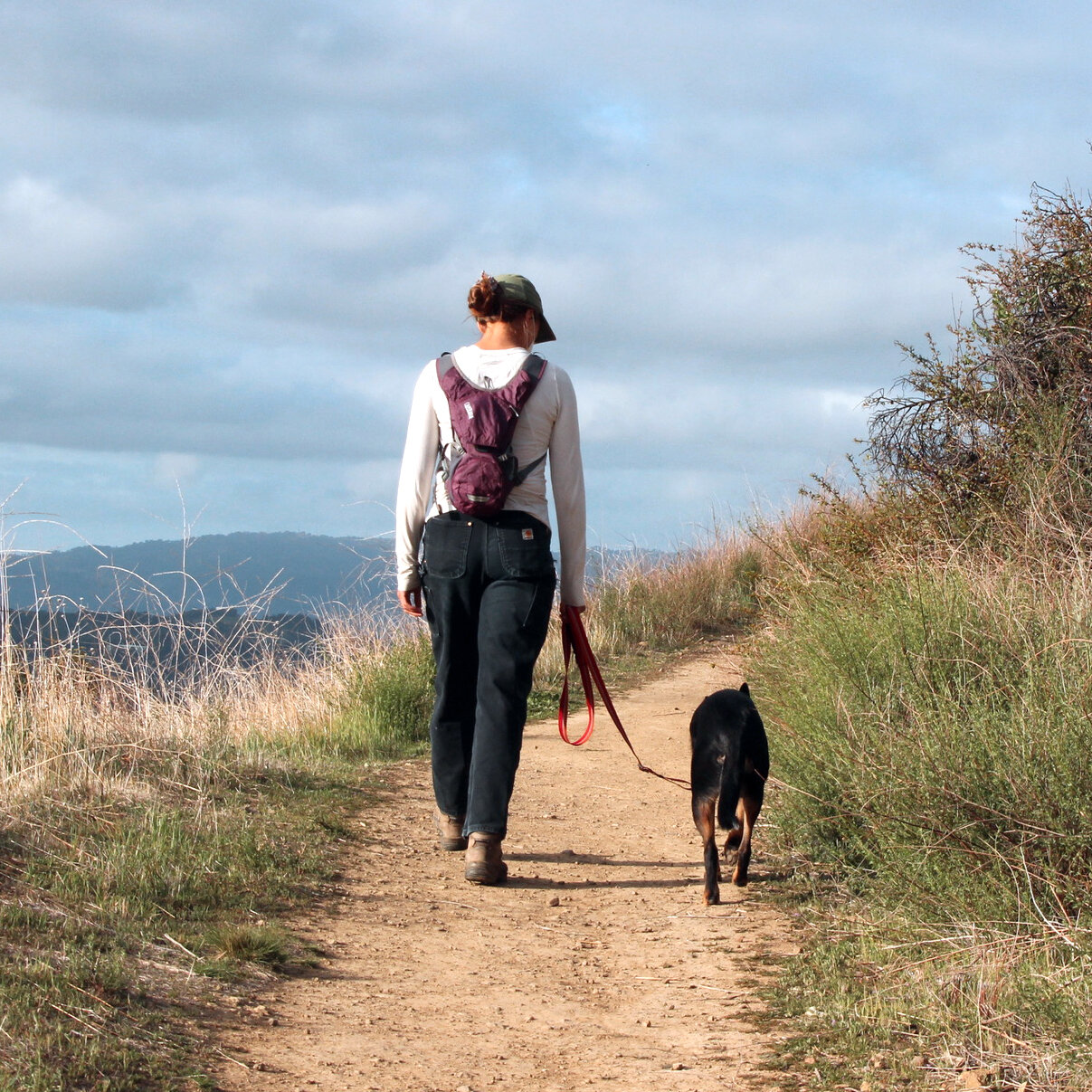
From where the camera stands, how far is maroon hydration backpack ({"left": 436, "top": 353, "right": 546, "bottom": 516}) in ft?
14.5

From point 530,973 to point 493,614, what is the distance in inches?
53.3

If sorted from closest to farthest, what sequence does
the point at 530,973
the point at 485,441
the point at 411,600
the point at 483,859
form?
the point at 530,973, the point at 485,441, the point at 483,859, the point at 411,600

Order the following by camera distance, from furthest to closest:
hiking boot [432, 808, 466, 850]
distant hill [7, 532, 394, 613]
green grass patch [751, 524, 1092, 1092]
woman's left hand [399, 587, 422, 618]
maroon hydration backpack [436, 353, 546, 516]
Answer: distant hill [7, 532, 394, 613] → hiking boot [432, 808, 466, 850] → woman's left hand [399, 587, 422, 618] → maroon hydration backpack [436, 353, 546, 516] → green grass patch [751, 524, 1092, 1092]

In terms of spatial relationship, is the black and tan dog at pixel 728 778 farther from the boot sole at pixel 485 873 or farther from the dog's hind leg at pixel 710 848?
the boot sole at pixel 485 873

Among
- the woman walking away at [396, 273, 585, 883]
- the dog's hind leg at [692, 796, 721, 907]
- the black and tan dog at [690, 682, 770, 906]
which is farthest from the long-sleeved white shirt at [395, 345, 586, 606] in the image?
the dog's hind leg at [692, 796, 721, 907]

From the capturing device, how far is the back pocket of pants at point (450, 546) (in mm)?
4547

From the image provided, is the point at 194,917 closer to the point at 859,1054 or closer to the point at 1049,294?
the point at 859,1054

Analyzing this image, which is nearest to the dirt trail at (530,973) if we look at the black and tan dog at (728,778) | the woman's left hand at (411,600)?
the black and tan dog at (728,778)

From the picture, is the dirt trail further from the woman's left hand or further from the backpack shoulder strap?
the backpack shoulder strap

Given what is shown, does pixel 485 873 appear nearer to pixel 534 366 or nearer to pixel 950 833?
pixel 950 833

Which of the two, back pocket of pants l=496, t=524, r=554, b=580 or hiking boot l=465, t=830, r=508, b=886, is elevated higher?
back pocket of pants l=496, t=524, r=554, b=580

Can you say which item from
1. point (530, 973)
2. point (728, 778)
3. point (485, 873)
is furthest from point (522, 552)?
point (530, 973)

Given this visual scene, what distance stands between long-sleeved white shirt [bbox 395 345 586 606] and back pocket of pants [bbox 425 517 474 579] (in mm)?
78

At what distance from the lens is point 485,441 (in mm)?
4422
